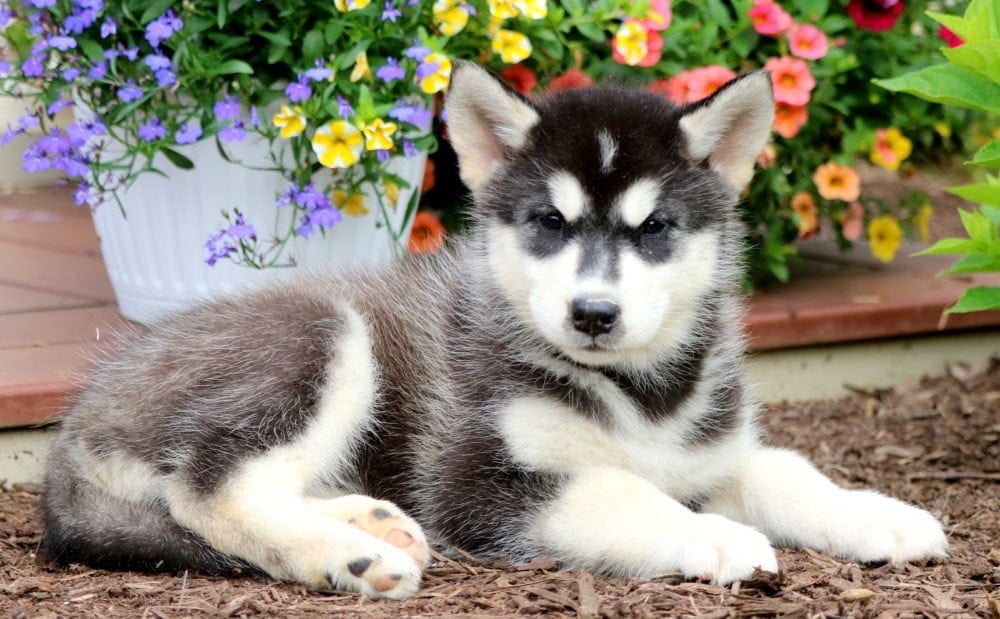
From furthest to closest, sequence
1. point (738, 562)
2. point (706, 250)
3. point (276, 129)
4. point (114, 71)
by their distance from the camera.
A: point (276, 129), point (114, 71), point (706, 250), point (738, 562)

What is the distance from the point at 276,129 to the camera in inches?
179

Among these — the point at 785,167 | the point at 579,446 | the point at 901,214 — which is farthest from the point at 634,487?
the point at 901,214

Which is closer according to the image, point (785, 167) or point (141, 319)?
point (141, 319)

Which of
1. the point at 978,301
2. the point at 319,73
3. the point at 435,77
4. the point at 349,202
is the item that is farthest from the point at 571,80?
the point at 978,301

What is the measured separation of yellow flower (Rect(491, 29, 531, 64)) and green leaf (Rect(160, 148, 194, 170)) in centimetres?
120

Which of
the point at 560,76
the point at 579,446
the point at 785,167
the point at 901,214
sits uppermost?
the point at 560,76

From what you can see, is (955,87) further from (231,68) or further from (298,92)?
(231,68)

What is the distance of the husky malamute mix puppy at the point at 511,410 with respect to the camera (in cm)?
330

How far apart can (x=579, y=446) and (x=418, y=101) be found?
1.75 m

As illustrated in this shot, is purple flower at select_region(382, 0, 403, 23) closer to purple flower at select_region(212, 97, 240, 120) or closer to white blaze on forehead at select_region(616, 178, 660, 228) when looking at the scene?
purple flower at select_region(212, 97, 240, 120)

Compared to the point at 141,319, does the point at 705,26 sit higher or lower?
higher

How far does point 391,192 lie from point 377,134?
42 cm

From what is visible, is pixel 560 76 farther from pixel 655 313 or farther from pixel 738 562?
pixel 738 562

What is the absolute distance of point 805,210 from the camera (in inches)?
223
